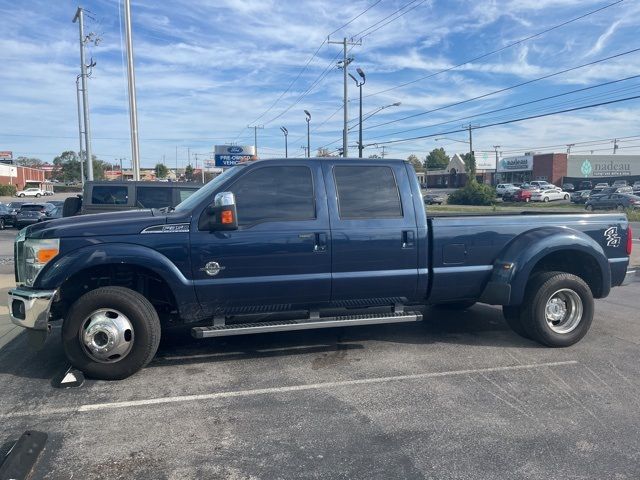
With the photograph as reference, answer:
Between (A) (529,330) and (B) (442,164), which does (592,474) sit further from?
(B) (442,164)

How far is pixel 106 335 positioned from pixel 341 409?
2.16 m

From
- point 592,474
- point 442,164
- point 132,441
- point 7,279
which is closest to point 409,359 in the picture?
point 592,474

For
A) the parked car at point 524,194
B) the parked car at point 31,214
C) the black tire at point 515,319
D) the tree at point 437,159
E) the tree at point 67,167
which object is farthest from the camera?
the tree at point 67,167

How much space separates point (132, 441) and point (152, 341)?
3.99 feet

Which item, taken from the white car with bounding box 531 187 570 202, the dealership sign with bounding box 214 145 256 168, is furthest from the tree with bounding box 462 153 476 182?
the dealership sign with bounding box 214 145 256 168

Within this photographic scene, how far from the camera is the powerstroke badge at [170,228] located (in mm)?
4758

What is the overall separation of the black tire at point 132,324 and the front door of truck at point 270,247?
20.6 inches

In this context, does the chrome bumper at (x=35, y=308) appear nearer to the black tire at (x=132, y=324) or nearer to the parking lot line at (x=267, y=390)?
the black tire at (x=132, y=324)

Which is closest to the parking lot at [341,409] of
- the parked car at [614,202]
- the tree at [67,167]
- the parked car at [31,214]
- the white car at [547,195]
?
the parked car at [31,214]

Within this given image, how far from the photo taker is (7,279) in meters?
10.0

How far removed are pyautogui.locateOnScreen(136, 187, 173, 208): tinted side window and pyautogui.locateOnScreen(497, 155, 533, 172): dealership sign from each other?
71.7 meters

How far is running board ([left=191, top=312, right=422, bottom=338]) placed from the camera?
488cm

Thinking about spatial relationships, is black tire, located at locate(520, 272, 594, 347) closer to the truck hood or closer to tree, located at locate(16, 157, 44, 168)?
the truck hood

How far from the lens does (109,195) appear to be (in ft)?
36.7
